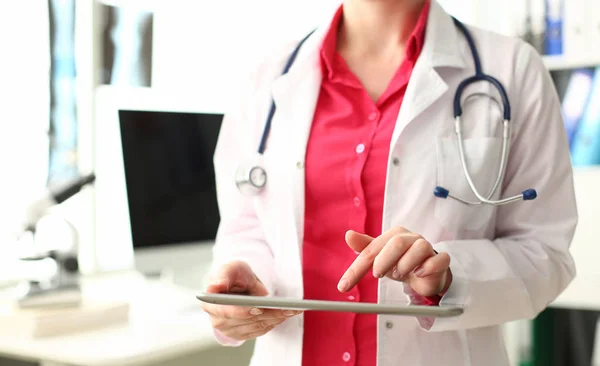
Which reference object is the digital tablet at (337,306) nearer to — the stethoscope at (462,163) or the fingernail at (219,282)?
the fingernail at (219,282)

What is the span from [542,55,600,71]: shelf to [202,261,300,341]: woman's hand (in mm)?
1713

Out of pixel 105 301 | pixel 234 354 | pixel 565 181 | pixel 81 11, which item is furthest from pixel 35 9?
pixel 565 181

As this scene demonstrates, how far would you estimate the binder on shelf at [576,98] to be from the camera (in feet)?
7.49

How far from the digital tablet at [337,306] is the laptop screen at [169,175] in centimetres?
97

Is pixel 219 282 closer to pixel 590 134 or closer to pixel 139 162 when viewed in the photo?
pixel 139 162

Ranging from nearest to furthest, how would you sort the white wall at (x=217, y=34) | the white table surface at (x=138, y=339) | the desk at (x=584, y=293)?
the white table surface at (x=138, y=339), the desk at (x=584, y=293), the white wall at (x=217, y=34)

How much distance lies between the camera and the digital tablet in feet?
2.33

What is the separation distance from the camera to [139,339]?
1.46 m

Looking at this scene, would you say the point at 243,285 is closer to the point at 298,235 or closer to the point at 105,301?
the point at 298,235

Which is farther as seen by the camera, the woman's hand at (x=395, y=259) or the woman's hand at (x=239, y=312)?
the woman's hand at (x=239, y=312)

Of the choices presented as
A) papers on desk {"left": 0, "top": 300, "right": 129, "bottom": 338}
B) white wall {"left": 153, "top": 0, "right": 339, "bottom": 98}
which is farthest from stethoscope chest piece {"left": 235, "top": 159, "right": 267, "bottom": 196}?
white wall {"left": 153, "top": 0, "right": 339, "bottom": 98}

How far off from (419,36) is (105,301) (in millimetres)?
1059

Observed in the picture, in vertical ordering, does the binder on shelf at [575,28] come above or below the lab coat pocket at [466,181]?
above

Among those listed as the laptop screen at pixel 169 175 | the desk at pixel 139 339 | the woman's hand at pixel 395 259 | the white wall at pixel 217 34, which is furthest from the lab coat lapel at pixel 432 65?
the white wall at pixel 217 34
